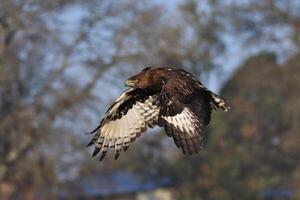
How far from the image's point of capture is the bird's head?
11.1 m

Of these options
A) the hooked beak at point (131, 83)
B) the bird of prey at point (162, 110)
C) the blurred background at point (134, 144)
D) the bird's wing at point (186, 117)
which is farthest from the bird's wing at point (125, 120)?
the blurred background at point (134, 144)

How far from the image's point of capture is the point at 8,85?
3409 centimetres

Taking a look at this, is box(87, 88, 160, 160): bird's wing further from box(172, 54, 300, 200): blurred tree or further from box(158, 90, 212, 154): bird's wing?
box(172, 54, 300, 200): blurred tree

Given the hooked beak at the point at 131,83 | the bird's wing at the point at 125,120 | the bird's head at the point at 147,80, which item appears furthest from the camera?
the bird's wing at the point at 125,120

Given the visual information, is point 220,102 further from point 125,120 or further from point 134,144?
point 134,144

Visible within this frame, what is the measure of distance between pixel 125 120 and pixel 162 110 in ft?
4.70

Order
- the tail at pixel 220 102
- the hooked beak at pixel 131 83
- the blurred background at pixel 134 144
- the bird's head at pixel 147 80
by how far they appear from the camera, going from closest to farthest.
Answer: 1. the tail at pixel 220 102
2. the bird's head at pixel 147 80
3. the hooked beak at pixel 131 83
4. the blurred background at pixel 134 144

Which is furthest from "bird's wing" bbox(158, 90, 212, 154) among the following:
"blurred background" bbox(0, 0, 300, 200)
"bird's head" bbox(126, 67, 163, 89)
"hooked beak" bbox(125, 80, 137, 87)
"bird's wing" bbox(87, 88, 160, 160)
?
"blurred background" bbox(0, 0, 300, 200)

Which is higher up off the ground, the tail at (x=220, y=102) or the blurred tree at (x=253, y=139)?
the blurred tree at (x=253, y=139)

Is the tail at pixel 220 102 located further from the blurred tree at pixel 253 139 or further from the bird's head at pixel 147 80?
the blurred tree at pixel 253 139

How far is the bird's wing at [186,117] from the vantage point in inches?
416

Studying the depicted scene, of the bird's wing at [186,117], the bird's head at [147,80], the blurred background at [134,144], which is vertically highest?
the blurred background at [134,144]

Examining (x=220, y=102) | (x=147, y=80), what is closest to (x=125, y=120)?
(x=147, y=80)

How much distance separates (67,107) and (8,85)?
2.12 m
